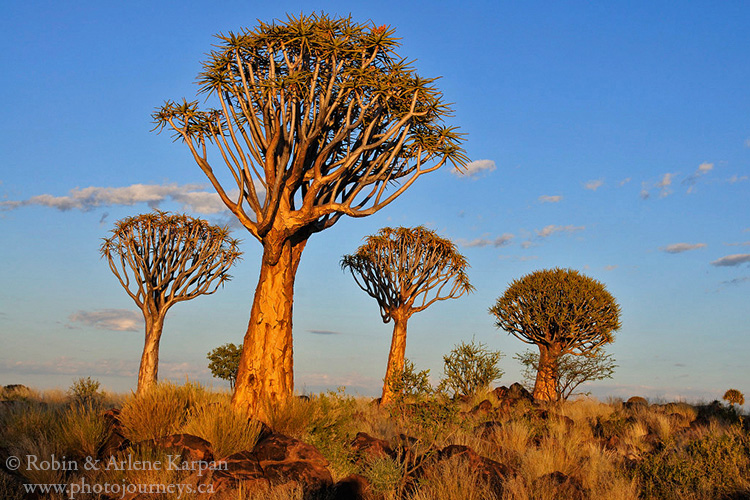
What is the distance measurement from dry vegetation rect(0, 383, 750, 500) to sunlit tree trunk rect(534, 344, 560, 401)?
10.3m

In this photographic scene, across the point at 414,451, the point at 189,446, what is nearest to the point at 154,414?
the point at 189,446

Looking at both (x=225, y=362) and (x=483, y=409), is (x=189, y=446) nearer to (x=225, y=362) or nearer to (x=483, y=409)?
(x=483, y=409)

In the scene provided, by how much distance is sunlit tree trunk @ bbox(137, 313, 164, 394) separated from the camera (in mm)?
21016

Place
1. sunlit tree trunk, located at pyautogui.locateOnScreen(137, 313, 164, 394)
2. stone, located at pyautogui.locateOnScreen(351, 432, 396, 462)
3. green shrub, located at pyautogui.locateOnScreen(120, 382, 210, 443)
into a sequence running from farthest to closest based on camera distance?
1. sunlit tree trunk, located at pyautogui.locateOnScreen(137, 313, 164, 394)
2. green shrub, located at pyautogui.locateOnScreen(120, 382, 210, 443)
3. stone, located at pyautogui.locateOnScreen(351, 432, 396, 462)

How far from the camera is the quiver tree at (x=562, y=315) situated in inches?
971

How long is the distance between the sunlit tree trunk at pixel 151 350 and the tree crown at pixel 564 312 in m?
15.2

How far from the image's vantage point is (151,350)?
21219 mm

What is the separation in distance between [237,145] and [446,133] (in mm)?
4687

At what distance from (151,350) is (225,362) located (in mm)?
6959

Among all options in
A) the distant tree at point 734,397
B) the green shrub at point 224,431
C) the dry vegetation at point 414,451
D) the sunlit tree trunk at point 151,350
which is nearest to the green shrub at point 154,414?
the dry vegetation at point 414,451

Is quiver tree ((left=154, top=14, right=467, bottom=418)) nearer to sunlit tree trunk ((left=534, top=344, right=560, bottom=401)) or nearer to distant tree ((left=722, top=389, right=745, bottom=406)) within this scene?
sunlit tree trunk ((left=534, top=344, right=560, bottom=401))

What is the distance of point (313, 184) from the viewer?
450 inches

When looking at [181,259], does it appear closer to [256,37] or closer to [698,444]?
[256,37]

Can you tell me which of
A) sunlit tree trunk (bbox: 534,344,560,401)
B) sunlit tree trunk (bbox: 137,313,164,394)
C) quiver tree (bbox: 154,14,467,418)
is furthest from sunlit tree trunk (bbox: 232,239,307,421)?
sunlit tree trunk (bbox: 534,344,560,401)
